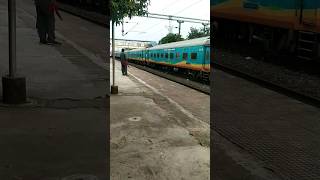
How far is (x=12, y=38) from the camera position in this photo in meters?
1.59

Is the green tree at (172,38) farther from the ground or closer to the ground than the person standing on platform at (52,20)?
farther from the ground

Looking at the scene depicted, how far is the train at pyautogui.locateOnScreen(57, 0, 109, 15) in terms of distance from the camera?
1.62 metres

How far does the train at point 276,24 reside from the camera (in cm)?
116

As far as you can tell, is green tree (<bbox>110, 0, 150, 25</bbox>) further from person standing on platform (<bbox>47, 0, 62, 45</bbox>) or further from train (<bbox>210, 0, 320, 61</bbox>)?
train (<bbox>210, 0, 320, 61</bbox>)

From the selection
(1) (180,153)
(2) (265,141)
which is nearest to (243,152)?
(2) (265,141)

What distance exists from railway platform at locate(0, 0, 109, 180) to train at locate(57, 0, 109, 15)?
57 mm

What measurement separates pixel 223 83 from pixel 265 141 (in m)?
0.23

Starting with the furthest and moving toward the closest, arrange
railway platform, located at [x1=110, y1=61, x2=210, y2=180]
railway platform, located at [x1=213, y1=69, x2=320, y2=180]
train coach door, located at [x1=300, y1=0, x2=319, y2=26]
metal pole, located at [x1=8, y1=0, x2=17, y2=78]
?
railway platform, located at [x1=110, y1=61, x2=210, y2=180]
metal pole, located at [x1=8, y1=0, x2=17, y2=78]
railway platform, located at [x1=213, y1=69, x2=320, y2=180]
train coach door, located at [x1=300, y1=0, x2=319, y2=26]

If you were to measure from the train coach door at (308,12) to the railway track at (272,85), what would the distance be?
192 mm

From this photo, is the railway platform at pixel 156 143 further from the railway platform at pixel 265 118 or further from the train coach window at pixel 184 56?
the train coach window at pixel 184 56

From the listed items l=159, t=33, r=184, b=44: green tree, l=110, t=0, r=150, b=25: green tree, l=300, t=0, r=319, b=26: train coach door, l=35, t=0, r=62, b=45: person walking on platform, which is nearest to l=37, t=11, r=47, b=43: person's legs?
l=35, t=0, r=62, b=45: person walking on platform

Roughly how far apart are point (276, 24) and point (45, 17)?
2.83ft

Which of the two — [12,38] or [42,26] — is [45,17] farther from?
[12,38]

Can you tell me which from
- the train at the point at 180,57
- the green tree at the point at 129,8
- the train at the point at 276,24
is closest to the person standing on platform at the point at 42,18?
the train at the point at 276,24
